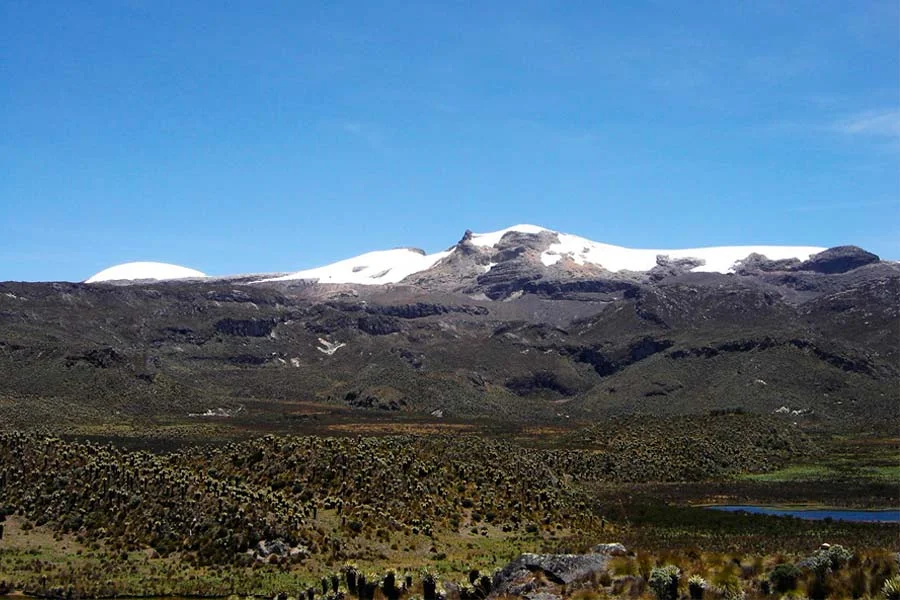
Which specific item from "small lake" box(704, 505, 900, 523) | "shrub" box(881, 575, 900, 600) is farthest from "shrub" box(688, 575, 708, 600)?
"small lake" box(704, 505, 900, 523)

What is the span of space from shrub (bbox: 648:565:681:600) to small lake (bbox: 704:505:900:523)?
4831 cm

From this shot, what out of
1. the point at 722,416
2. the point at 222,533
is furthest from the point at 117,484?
the point at 722,416

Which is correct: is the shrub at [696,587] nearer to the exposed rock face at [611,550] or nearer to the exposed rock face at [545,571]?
the exposed rock face at [545,571]

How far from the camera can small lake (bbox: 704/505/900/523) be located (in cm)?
7856

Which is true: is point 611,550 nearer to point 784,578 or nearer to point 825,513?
point 784,578

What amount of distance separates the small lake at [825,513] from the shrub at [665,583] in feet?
158

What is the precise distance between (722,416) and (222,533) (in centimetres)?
10343

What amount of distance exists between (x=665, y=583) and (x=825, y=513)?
56.9 meters

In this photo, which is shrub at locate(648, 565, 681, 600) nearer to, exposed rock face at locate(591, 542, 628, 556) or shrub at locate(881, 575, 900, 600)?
exposed rock face at locate(591, 542, 628, 556)

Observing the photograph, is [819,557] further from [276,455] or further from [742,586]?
[276,455]

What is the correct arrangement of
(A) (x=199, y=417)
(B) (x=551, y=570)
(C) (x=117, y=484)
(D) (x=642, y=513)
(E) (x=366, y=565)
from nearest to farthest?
1. (B) (x=551, y=570)
2. (E) (x=366, y=565)
3. (C) (x=117, y=484)
4. (D) (x=642, y=513)
5. (A) (x=199, y=417)

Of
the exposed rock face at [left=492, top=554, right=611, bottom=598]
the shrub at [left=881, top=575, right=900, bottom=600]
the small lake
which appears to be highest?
the shrub at [left=881, top=575, right=900, bottom=600]

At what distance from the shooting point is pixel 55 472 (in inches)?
2490

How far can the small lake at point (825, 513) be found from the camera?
3093 inches
